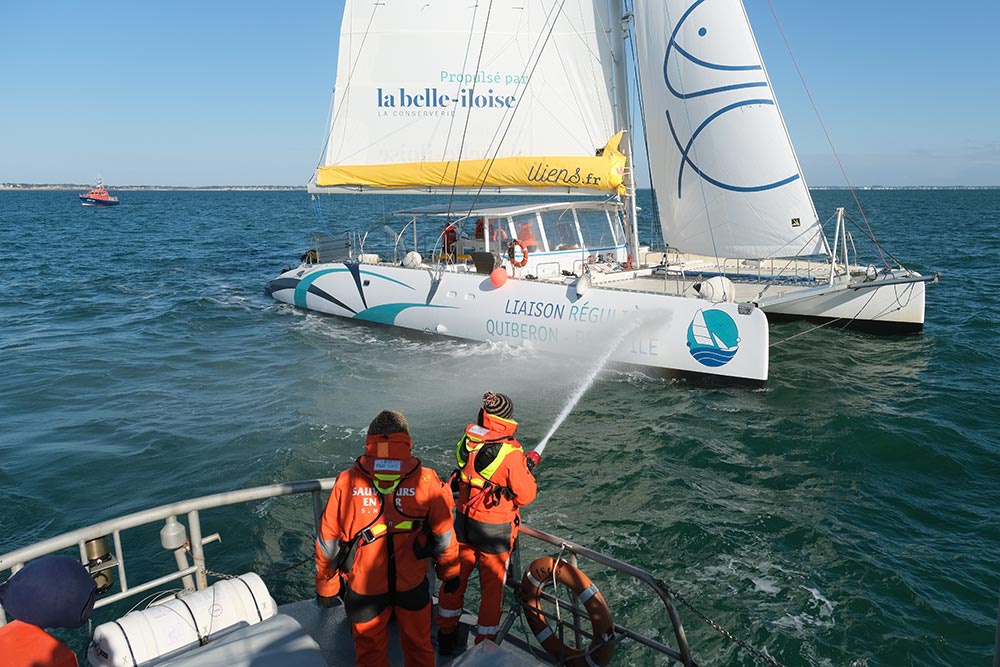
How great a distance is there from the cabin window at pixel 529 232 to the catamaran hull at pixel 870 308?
15.3 feet

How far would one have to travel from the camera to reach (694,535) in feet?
23.0

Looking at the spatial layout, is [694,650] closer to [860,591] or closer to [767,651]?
[767,651]

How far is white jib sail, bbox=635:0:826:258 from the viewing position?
455 inches

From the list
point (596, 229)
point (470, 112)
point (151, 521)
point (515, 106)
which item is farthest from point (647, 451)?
point (470, 112)

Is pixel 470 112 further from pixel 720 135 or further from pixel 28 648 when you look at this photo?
pixel 28 648

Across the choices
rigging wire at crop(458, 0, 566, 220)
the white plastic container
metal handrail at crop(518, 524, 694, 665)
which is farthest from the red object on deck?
rigging wire at crop(458, 0, 566, 220)

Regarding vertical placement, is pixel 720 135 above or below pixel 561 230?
above

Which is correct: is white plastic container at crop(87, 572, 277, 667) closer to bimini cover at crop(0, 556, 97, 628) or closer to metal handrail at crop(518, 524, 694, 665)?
bimini cover at crop(0, 556, 97, 628)

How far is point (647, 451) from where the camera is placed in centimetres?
924

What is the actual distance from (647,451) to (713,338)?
2.73 m

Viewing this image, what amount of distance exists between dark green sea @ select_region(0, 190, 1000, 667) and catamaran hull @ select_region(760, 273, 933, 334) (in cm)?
31

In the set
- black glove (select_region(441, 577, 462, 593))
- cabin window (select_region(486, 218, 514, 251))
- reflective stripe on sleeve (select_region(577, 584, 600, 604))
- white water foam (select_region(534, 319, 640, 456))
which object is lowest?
white water foam (select_region(534, 319, 640, 456))

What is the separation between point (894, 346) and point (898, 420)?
470 centimetres

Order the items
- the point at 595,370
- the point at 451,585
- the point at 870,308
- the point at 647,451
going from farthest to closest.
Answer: the point at 870,308 → the point at 595,370 → the point at 647,451 → the point at 451,585
